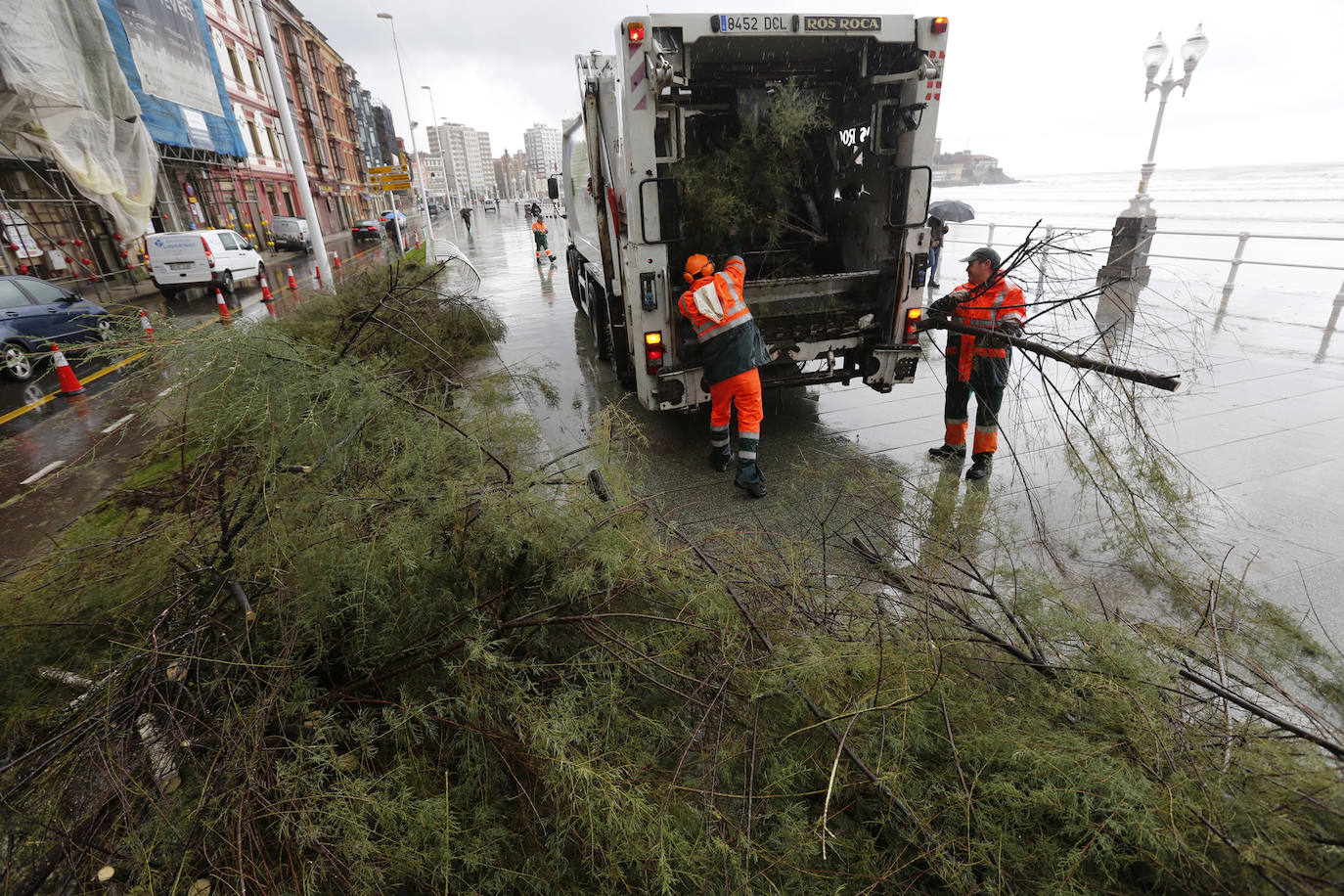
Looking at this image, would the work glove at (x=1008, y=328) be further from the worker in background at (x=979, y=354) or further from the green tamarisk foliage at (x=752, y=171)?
the green tamarisk foliage at (x=752, y=171)

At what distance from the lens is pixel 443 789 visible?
5.89 ft

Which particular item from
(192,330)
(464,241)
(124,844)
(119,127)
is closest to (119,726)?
(124,844)

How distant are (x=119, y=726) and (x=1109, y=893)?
2.63 meters

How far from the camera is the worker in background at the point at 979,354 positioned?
4195 millimetres

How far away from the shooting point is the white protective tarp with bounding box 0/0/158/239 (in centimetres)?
1148

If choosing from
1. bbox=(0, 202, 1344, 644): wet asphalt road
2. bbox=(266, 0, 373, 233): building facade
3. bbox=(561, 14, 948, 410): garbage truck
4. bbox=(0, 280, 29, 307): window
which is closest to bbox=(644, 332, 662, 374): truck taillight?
bbox=(561, 14, 948, 410): garbage truck

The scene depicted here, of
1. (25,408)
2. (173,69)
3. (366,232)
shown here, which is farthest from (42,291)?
(366,232)

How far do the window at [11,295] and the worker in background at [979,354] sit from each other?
37.7 feet

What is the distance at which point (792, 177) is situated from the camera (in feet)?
17.4

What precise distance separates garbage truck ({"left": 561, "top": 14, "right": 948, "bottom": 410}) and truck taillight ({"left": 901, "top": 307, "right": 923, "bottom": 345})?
0.06 ft

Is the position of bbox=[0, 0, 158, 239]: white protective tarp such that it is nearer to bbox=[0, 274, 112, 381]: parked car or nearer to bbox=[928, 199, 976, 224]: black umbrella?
Result: bbox=[0, 274, 112, 381]: parked car

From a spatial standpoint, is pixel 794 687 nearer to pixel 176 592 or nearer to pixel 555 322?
pixel 176 592

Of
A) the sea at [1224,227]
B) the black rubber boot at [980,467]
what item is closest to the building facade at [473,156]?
the sea at [1224,227]

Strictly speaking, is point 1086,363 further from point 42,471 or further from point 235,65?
point 235,65
